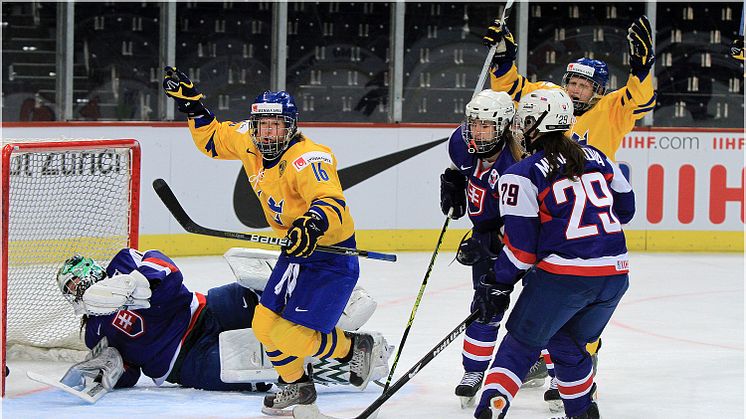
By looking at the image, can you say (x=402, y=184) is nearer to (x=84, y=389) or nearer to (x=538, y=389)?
(x=538, y=389)

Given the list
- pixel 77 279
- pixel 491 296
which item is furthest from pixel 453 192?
pixel 77 279

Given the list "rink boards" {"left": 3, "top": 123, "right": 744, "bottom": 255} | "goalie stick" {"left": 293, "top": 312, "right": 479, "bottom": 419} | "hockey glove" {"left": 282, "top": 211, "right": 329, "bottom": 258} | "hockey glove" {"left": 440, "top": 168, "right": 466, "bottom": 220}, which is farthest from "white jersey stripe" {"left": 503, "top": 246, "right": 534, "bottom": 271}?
"rink boards" {"left": 3, "top": 123, "right": 744, "bottom": 255}

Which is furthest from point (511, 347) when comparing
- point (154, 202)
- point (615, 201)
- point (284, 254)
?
point (154, 202)

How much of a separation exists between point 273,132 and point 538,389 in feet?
A: 4.58

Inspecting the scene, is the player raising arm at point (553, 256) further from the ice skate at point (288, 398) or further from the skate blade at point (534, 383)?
the skate blade at point (534, 383)

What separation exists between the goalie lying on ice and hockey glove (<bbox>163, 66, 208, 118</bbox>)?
1.69 ft

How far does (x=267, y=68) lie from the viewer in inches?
327

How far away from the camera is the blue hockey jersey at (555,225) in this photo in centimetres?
347

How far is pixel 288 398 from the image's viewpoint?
4027mm

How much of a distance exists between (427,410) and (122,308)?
1063 mm

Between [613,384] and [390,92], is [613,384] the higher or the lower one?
the lower one

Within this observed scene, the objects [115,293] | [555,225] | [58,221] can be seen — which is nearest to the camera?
[555,225]

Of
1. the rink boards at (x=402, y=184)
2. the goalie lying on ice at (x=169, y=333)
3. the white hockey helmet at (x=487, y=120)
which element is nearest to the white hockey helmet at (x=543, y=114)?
the white hockey helmet at (x=487, y=120)

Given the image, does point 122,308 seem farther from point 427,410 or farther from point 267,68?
point 267,68
